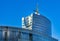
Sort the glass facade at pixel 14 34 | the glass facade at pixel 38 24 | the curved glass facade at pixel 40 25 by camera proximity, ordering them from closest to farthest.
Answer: the glass facade at pixel 14 34
the curved glass facade at pixel 40 25
the glass facade at pixel 38 24

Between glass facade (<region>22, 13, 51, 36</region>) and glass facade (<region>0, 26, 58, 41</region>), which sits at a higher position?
glass facade (<region>22, 13, 51, 36</region>)

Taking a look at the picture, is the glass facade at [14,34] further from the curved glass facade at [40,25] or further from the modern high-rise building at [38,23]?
the curved glass facade at [40,25]

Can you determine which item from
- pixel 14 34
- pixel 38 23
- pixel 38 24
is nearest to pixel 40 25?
pixel 38 24

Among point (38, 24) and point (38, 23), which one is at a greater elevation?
point (38, 23)

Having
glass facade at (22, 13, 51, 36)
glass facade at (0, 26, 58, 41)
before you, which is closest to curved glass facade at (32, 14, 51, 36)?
glass facade at (22, 13, 51, 36)

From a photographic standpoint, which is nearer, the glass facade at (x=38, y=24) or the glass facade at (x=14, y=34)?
the glass facade at (x=14, y=34)

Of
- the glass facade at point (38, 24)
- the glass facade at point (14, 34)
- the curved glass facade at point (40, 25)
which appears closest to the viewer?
the glass facade at point (14, 34)

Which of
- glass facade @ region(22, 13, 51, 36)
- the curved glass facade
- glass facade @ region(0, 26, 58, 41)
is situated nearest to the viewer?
glass facade @ region(0, 26, 58, 41)


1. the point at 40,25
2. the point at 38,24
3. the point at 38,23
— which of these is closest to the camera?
the point at 40,25

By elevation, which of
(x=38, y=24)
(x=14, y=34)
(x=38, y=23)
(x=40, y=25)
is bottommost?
(x=14, y=34)

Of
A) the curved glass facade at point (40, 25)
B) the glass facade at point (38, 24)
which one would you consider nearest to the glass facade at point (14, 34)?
the glass facade at point (38, 24)

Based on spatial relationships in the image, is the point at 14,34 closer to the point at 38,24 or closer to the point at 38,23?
the point at 38,23

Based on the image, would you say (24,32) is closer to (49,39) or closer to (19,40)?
(19,40)

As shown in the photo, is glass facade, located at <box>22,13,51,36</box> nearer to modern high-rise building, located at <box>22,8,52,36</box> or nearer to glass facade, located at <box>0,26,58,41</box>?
modern high-rise building, located at <box>22,8,52,36</box>
